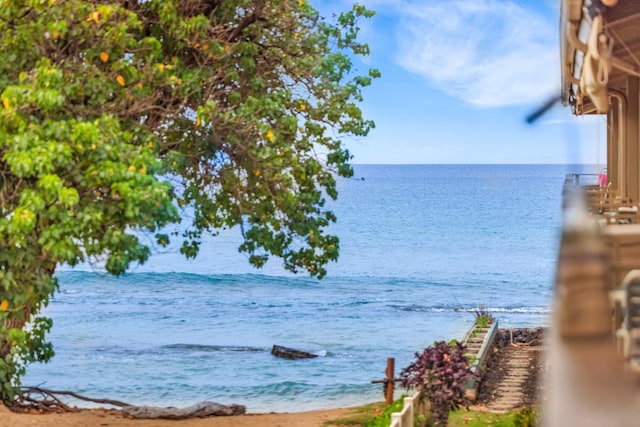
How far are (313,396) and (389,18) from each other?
80361 mm

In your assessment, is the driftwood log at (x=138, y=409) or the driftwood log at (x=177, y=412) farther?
the driftwood log at (x=177, y=412)

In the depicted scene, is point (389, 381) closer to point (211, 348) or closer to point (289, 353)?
point (289, 353)

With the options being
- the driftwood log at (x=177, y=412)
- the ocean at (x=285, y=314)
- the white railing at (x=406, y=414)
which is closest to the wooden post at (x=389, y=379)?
the white railing at (x=406, y=414)

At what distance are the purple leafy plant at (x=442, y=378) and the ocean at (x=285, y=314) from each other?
2046 millimetres

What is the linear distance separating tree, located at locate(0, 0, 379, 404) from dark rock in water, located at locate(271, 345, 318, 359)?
2136cm

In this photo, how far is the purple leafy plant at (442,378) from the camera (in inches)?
519

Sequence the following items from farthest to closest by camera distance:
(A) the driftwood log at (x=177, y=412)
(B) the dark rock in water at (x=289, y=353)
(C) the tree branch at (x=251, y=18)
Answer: (B) the dark rock in water at (x=289, y=353) < (A) the driftwood log at (x=177, y=412) < (C) the tree branch at (x=251, y=18)

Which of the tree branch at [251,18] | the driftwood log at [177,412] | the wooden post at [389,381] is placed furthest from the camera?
the driftwood log at [177,412]

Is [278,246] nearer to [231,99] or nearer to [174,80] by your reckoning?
[231,99]

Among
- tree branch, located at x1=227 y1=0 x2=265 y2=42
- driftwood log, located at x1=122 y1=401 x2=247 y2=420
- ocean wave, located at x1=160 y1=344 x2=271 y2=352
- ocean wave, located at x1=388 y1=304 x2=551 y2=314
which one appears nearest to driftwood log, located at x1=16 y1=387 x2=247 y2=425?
driftwood log, located at x1=122 y1=401 x2=247 y2=420

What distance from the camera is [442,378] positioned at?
13211 millimetres

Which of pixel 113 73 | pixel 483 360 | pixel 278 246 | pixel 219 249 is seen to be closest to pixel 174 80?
pixel 113 73

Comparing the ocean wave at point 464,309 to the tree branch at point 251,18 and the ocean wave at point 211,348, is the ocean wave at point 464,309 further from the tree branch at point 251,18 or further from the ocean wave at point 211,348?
the tree branch at point 251,18

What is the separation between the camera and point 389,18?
105 meters
